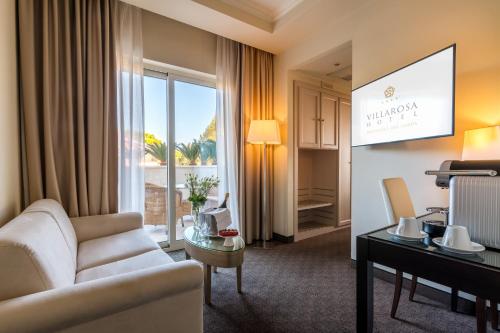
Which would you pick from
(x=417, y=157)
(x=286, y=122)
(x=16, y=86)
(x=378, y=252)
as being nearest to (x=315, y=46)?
(x=286, y=122)

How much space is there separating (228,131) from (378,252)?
2400mm

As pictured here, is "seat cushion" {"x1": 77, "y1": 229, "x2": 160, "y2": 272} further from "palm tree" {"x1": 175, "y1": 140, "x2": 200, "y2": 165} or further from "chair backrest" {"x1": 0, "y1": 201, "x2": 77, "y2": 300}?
"palm tree" {"x1": 175, "y1": 140, "x2": 200, "y2": 165}

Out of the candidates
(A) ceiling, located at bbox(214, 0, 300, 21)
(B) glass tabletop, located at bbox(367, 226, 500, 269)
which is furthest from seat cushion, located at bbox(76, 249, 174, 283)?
(A) ceiling, located at bbox(214, 0, 300, 21)

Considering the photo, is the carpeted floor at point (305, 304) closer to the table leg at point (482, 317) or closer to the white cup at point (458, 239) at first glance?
the table leg at point (482, 317)

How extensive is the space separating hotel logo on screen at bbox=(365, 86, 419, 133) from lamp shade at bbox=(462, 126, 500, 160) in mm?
402

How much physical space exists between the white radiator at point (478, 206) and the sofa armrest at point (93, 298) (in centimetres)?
121

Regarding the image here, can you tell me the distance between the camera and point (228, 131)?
3160 millimetres

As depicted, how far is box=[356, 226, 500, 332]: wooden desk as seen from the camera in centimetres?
82

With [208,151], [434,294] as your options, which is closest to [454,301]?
[434,294]

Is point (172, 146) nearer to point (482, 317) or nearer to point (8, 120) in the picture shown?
point (8, 120)

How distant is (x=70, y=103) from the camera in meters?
2.12

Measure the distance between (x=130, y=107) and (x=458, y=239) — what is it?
9.17 ft

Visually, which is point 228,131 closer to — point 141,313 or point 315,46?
point 315,46

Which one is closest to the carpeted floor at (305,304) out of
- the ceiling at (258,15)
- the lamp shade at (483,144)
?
the lamp shade at (483,144)
